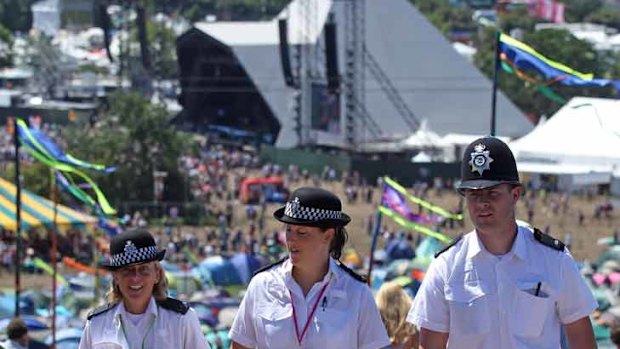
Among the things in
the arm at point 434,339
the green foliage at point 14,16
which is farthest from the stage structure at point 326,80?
the green foliage at point 14,16

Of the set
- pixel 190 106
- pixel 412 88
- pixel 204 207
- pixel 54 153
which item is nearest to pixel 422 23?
pixel 412 88

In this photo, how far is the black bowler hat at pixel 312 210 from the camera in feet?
14.0

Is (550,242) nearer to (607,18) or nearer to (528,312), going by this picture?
(528,312)

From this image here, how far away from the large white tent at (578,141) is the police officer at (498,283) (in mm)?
2057

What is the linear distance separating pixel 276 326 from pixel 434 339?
1.39ft

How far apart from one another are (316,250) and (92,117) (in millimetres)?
54878

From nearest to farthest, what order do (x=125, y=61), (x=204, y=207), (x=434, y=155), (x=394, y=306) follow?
(x=394, y=306), (x=204, y=207), (x=434, y=155), (x=125, y=61)

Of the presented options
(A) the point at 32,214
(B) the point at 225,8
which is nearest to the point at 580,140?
(A) the point at 32,214

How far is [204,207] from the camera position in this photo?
121 feet

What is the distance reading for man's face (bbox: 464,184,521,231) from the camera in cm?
412

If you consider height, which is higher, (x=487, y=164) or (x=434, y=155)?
(x=487, y=164)

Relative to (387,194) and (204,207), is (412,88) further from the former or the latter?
(387,194)

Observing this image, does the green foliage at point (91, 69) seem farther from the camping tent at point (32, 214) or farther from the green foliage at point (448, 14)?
the camping tent at point (32, 214)

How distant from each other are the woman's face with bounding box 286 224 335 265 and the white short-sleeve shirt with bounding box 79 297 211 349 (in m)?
0.44
